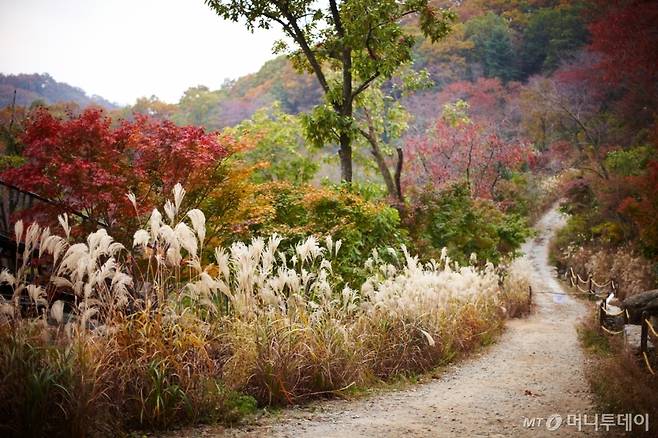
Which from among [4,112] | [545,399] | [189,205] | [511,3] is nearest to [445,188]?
[189,205]

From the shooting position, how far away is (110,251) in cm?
404

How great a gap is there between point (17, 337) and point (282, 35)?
9.92 metres

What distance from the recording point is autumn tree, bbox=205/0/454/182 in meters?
10.0

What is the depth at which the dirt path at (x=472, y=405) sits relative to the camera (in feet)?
13.7

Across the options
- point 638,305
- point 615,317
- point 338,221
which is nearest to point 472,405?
point 338,221

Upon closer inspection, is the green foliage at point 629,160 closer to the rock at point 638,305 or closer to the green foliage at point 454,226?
the green foliage at point 454,226

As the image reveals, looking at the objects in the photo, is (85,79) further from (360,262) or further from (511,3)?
(511,3)

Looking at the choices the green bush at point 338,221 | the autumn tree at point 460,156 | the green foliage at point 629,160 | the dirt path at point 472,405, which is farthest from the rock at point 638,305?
the autumn tree at point 460,156

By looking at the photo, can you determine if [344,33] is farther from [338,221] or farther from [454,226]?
[454,226]

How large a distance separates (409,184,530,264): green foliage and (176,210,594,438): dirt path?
431 centimetres

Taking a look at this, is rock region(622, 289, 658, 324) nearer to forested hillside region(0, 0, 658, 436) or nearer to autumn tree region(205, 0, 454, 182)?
forested hillside region(0, 0, 658, 436)

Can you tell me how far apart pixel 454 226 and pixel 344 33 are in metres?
5.25

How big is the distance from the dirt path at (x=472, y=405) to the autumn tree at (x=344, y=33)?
5586 millimetres

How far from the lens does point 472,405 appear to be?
5.00 m
